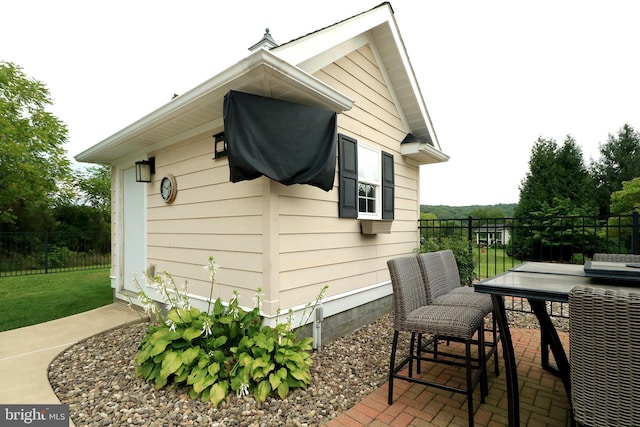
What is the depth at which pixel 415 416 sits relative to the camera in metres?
2.17

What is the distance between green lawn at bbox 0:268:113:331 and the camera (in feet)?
15.5

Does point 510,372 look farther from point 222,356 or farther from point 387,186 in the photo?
point 387,186

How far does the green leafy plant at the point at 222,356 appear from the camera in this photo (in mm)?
2357

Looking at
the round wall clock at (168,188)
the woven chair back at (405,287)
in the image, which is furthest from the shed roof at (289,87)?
the woven chair back at (405,287)

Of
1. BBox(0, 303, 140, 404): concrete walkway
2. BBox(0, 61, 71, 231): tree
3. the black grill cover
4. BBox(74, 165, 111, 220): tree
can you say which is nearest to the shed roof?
the black grill cover

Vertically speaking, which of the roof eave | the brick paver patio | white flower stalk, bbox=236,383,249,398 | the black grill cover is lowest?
the brick paver patio

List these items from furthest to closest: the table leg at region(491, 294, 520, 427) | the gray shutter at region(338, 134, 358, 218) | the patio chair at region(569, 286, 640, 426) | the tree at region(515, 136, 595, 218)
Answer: the tree at region(515, 136, 595, 218)
the gray shutter at region(338, 134, 358, 218)
the table leg at region(491, 294, 520, 427)
the patio chair at region(569, 286, 640, 426)

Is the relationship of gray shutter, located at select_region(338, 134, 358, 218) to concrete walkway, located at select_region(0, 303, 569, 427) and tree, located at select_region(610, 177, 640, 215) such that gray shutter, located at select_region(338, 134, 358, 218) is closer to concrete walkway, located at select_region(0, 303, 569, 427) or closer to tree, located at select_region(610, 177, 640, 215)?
concrete walkway, located at select_region(0, 303, 569, 427)

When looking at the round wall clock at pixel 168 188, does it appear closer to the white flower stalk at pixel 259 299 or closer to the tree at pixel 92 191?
the white flower stalk at pixel 259 299

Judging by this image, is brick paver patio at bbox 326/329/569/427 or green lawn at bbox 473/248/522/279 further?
green lawn at bbox 473/248/522/279

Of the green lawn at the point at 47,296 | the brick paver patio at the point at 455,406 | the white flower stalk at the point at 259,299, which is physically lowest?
the green lawn at the point at 47,296

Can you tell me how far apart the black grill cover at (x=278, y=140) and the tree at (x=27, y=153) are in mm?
14762

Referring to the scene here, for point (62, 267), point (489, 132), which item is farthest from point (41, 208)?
point (489, 132)

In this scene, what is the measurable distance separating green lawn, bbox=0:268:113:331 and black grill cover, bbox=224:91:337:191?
14.8 feet
